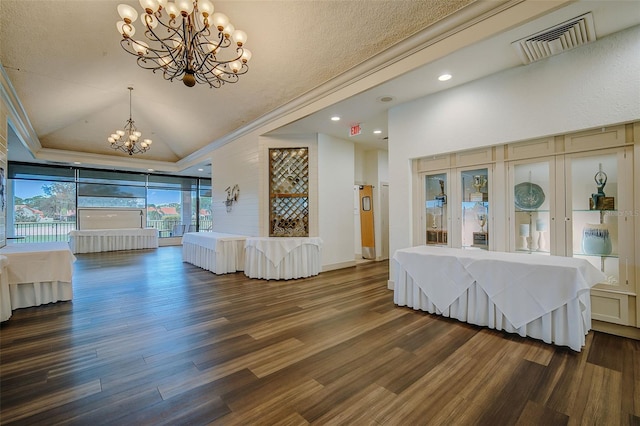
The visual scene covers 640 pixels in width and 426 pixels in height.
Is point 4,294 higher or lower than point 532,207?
lower

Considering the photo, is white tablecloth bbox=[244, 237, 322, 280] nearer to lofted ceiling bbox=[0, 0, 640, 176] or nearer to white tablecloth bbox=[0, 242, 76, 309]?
lofted ceiling bbox=[0, 0, 640, 176]

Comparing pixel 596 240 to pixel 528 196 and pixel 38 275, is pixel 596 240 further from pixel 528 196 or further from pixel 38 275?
pixel 38 275

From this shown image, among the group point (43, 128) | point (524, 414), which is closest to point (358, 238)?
point (524, 414)

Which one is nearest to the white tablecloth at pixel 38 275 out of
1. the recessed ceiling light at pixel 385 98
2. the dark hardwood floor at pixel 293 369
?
the dark hardwood floor at pixel 293 369

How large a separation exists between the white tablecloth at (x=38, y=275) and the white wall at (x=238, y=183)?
3.07 metres

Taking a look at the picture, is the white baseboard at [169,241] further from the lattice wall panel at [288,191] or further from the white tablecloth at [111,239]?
the lattice wall panel at [288,191]

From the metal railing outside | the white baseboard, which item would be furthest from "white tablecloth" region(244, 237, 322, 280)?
the metal railing outside

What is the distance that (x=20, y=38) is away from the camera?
362 centimetres

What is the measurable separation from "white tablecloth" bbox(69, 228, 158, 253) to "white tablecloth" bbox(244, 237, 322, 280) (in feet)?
21.1

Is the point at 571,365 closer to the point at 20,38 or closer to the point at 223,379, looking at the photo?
the point at 223,379

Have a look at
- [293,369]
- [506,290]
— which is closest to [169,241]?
[293,369]

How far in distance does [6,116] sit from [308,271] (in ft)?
18.8

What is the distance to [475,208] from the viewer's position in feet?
12.1

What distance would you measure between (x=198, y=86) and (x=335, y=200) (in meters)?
3.58
